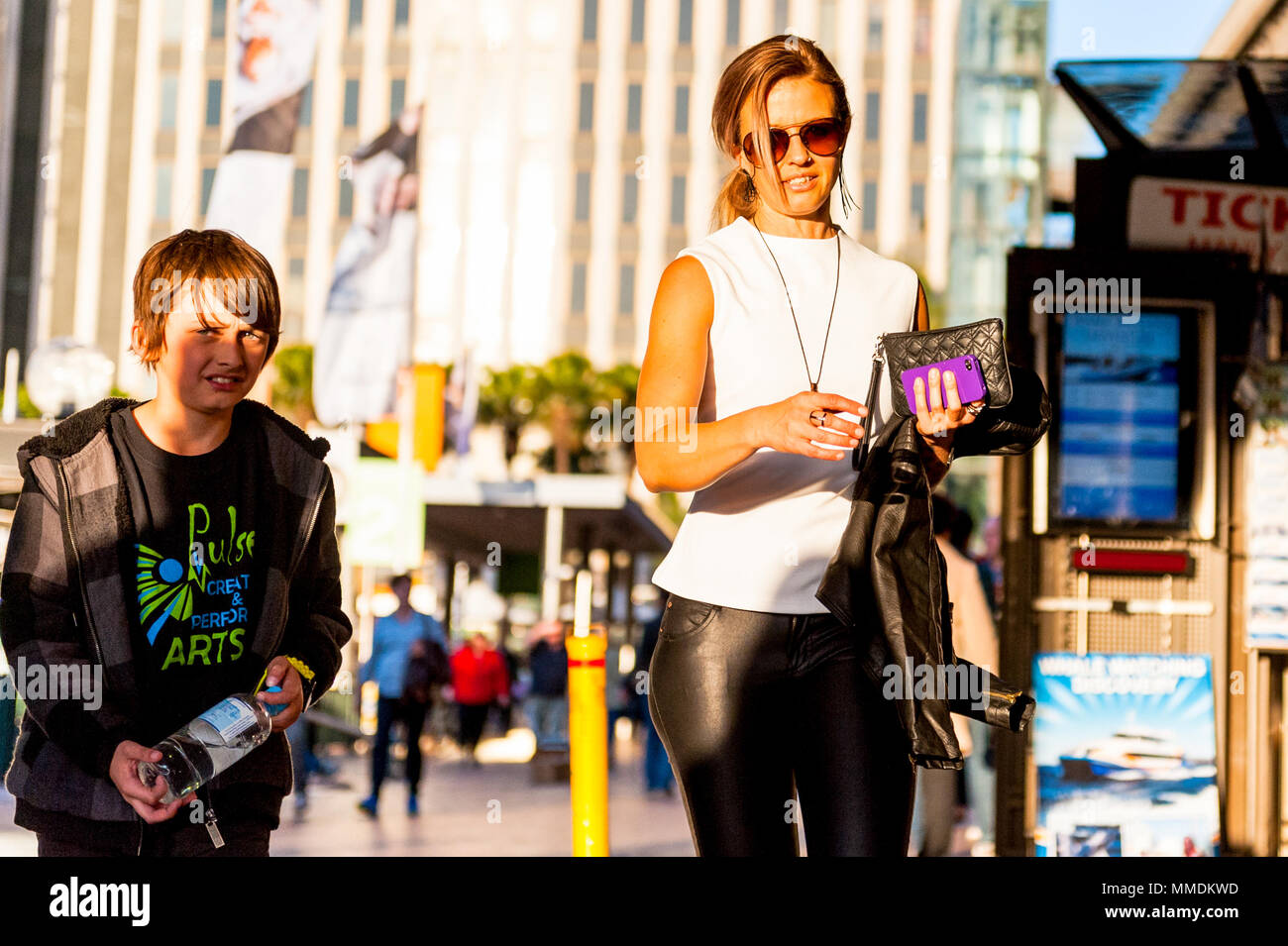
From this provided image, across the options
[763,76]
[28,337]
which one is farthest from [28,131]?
[763,76]

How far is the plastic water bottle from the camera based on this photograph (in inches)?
101

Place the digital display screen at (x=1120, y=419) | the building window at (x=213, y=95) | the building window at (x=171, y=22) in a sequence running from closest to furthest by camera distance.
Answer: the digital display screen at (x=1120, y=419) → the building window at (x=213, y=95) → the building window at (x=171, y=22)

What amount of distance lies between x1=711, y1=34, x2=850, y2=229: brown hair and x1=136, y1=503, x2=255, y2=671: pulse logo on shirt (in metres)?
1.08

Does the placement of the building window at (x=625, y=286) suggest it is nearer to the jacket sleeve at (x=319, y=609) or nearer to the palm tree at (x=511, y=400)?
the palm tree at (x=511, y=400)

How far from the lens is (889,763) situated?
2.56m

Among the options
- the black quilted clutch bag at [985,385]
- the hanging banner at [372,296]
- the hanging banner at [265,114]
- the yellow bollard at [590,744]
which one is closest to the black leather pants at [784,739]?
the yellow bollard at [590,744]

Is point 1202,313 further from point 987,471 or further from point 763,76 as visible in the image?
point 987,471

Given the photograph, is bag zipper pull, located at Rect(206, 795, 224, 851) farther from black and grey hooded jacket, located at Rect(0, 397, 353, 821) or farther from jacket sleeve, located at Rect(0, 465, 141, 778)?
jacket sleeve, located at Rect(0, 465, 141, 778)

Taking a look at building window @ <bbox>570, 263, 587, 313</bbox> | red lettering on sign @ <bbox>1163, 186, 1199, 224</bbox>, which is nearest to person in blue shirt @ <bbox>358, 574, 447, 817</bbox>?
red lettering on sign @ <bbox>1163, 186, 1199, 224</bbox>

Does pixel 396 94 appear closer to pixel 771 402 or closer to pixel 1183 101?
pixel 1183 101

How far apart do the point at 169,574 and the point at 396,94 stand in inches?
3166

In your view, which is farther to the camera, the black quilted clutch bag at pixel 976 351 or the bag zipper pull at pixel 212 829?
the bag zipper pull at pixel 212 829

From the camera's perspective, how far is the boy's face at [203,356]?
2709 mm

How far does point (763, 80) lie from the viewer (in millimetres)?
2711
